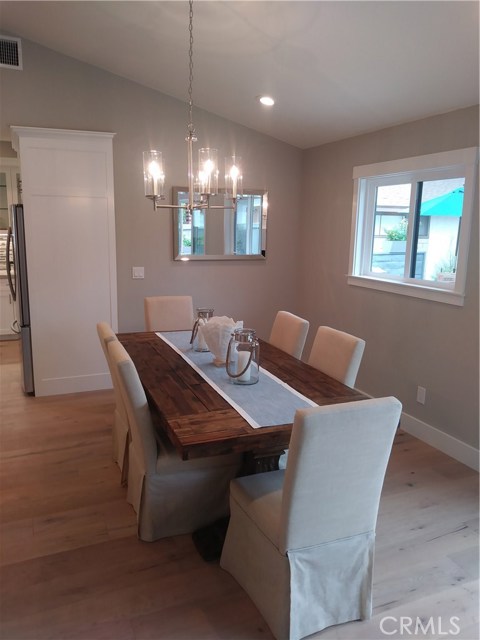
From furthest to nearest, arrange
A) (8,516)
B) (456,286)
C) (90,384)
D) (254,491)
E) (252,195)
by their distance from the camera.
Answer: (252,195) → (90,384) → (456,286) → (8,516) → (254,491)

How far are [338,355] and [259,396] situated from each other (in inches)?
26.0

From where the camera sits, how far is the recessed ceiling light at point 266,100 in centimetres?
379

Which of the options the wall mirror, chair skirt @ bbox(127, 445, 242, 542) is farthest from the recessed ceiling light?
chair skirt @ bbox(127, 445, 242, 542)

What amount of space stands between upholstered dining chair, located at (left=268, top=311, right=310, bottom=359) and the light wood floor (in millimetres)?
1004

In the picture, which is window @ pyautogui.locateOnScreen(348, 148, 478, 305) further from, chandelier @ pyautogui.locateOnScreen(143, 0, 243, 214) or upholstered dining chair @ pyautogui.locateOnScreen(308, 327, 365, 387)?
chandelier @ pyautogui.locateOnScreen(143, 0, 243, 214)

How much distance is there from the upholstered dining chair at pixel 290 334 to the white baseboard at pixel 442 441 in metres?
1.15

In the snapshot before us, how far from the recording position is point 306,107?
3.79 meters

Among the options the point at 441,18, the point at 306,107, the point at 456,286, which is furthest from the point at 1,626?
the point at 306,107

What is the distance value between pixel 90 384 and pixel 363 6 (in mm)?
3563

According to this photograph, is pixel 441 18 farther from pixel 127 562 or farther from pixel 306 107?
pixel 127 562

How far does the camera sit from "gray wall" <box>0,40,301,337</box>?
155 inches

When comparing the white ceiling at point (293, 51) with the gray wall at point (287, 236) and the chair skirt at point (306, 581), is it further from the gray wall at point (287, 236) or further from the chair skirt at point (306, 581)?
the chair skirt at point (306, 581)

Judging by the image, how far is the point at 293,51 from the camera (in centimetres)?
296

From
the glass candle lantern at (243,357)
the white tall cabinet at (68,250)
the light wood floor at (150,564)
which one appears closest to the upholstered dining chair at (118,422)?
the light wood floor at (150,564)
